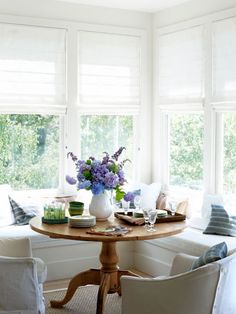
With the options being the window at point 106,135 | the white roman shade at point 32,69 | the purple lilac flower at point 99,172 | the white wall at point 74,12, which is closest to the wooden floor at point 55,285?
the purple lilac flower at point 99,172

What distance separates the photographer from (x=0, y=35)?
5.36 metres

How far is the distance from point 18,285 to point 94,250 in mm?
2183

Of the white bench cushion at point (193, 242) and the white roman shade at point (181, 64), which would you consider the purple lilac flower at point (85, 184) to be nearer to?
the white bench cushion at point (193, 242)

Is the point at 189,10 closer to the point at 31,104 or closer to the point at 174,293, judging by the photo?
the point at 31,104

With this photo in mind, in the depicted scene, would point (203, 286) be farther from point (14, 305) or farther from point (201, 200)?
point (201, 200)

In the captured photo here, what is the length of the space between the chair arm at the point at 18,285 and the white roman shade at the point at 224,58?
2.76m

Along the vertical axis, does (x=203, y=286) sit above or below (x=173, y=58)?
below

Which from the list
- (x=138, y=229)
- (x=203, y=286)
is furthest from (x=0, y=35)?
(x=203, y=286)

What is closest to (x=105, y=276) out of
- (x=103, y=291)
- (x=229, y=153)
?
(x=103, y=291)

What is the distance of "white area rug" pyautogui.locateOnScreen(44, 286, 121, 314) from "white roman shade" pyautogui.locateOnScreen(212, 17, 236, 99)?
7.13 feet

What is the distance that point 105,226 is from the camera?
4.07 metres

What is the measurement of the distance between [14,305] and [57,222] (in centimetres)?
98

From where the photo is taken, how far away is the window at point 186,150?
224 inches

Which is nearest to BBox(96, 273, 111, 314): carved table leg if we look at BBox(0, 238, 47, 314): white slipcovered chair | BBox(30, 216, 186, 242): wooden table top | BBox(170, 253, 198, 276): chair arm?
BBox(30, 216, 186, 242): wooden table top
